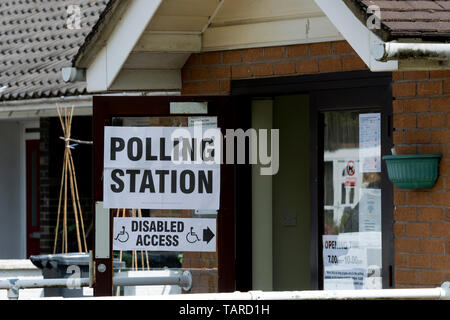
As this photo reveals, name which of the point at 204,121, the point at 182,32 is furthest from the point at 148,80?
the point at 204,121

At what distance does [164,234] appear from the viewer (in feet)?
25.8

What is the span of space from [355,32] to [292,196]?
3.42 meters

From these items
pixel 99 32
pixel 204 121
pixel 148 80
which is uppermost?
pixel 99 32

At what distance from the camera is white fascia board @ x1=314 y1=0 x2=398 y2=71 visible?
6.18 m

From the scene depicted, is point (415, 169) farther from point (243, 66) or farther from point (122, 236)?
point (122, 236)

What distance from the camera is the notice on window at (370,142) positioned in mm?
7395

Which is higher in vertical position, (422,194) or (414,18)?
(414,18)

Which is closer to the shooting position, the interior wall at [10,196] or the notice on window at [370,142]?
the notice on window at [370,142]

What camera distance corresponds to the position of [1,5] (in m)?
16.2

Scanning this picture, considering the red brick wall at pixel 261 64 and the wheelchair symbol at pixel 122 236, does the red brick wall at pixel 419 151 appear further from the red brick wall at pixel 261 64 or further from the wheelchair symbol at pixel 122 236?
the wheelchair symbol at pixel 122 236

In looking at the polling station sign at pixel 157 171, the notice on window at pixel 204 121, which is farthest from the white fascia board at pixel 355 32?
the polling station sign at pixel 157 171

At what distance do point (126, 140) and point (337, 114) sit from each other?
1.58 metres

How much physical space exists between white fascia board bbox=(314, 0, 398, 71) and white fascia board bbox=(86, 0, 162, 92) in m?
1.43

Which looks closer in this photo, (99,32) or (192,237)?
(99,32)
